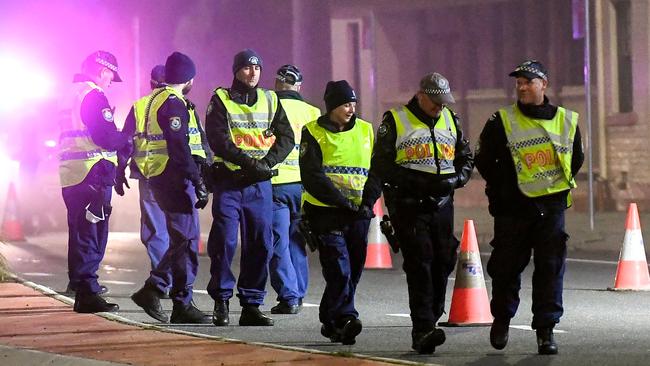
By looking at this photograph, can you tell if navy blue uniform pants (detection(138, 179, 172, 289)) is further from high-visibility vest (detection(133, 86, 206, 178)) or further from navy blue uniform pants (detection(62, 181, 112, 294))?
high-visibility vest (detection(133, 86, 206, 178))

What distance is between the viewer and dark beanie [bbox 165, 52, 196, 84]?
12.2m

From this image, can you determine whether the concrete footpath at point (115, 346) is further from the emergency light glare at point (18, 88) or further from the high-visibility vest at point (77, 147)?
the emergency light glare at point (18, 88)

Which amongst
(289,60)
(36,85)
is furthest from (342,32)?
(36,85)

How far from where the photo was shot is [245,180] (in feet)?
38.5

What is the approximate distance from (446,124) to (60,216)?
16878 millimetres

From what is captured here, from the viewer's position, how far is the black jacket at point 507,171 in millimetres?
10188

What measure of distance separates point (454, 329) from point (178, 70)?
283cm

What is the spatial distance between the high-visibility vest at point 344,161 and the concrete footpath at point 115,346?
1287mm

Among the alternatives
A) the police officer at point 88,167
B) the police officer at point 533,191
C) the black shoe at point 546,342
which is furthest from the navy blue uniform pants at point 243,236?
the black shoe at point 546,342

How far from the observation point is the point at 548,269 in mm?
10188

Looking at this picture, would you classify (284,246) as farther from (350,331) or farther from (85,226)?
(350,331)

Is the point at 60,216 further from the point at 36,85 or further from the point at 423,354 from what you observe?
the point at 423,354

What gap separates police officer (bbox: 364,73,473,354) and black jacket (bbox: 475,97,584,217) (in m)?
0.27

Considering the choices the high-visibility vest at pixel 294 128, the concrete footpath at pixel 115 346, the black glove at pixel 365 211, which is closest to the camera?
the concrete footpath at pixel 115 346
